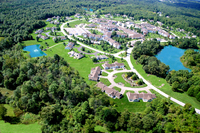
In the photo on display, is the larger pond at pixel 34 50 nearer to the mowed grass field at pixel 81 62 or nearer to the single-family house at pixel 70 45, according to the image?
the mowed grass field at pixel 81 62

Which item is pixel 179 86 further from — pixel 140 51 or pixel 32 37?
pixel 32 37

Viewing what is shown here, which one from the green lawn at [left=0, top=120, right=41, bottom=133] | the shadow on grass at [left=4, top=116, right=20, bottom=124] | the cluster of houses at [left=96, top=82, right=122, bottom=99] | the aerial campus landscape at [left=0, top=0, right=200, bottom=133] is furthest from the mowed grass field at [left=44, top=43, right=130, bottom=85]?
the shadow on grass at [left=4, top=116, right=20, bottom=124]

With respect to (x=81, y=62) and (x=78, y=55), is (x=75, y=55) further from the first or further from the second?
(x=81, y=62)

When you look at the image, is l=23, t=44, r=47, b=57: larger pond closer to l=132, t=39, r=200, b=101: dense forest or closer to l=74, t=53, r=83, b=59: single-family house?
l=74, t=53, r=83, b=59: single-family house

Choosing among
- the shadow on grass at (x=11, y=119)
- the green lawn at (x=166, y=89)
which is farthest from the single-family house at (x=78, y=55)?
the shadow on grass at (x=11, y=119)

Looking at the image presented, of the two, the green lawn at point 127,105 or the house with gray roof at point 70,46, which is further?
the house with gray roof at point 70,46

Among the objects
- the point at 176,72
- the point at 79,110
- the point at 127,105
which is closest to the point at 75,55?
the point at 127,105

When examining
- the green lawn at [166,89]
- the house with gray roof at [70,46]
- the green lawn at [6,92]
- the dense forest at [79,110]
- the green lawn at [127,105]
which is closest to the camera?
the dense forest at [79,110]
